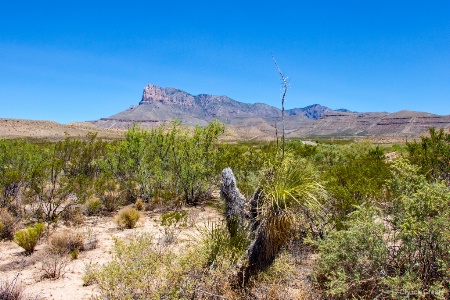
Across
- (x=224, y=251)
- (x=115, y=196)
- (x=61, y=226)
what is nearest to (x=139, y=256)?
(x=224, y=251)

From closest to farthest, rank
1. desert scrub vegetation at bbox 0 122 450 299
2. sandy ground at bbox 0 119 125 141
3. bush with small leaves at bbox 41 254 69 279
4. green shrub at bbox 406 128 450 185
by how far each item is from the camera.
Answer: desert scrub vegetation at bbox 0 122 450 299 → bush with small leaves at bbox 41 254 69 279 → green shrub at bbox 406 128 450 185 → sandy ground at bbox 0 119 125 141

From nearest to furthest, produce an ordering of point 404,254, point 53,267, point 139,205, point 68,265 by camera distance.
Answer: point 404,254, point 53,267, point 68,265, point 139,205

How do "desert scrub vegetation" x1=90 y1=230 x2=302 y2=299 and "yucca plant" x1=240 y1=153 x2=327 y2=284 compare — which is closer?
"desert scrub vegetation" x1=90 y1=230 x2=302 y2=299

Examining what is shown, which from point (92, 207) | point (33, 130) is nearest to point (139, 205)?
point (92, 207)

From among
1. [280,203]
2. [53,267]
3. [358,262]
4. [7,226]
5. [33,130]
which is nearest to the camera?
[358,262]

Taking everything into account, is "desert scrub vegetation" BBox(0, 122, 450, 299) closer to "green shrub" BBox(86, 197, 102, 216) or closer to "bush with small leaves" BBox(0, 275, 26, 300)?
"bush with small leaves" BBox(0, 275, 26, 300)

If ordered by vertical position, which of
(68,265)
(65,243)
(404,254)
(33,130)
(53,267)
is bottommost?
(68,265)

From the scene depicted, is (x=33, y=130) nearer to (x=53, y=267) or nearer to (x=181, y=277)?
(x=53, y=267)

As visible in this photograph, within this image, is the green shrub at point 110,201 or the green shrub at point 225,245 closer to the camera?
the green shrub at point 225,245

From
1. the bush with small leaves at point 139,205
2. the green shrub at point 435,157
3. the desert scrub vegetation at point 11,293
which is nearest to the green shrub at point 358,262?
the desert scrub vegetation at point 11,293

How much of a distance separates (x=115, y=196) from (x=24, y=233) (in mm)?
5353

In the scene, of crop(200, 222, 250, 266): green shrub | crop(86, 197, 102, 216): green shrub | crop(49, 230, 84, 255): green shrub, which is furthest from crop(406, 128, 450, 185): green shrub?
crop(86, 197, 102, 216): green shrub

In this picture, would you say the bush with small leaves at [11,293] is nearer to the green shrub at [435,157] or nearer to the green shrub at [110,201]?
the green shrub at [110,201]

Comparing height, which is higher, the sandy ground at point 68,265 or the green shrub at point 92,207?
the green shrub at point 92,207
